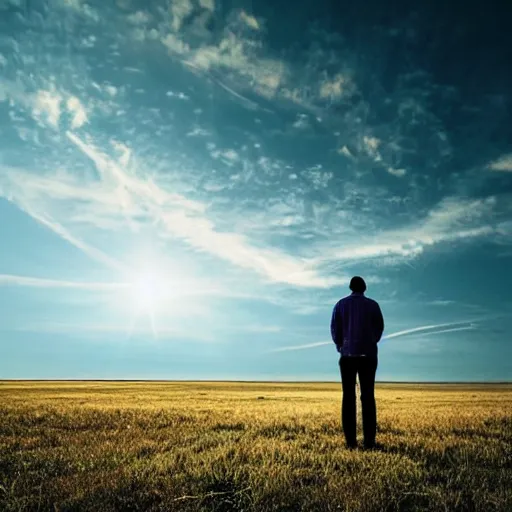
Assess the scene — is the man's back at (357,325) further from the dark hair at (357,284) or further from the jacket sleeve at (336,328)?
the dark hair at (357,284)

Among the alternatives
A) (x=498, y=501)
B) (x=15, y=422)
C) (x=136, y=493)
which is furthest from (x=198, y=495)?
(x=15, y=422)

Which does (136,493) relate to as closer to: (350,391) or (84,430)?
(350,391)

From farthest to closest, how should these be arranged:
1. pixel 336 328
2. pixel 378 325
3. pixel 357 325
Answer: pixel 336 328 < pixel 378 325 < pixel 357 325

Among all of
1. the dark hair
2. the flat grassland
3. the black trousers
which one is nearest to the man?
the black trousers

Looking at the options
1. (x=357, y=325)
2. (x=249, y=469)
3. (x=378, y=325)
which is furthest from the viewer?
(x=378, y=325)

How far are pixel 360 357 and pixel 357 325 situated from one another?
59 cm

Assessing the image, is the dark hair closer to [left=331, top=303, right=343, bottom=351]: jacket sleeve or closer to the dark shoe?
[left=331, top=303, right=343, bottom=351]: jacket sleeve

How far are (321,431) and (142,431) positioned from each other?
4167 millimetres

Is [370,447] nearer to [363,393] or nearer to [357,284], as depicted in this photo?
[363,393]

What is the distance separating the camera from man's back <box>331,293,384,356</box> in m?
8.82

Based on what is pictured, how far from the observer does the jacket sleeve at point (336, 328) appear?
922 cm

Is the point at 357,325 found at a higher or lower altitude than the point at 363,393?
higher

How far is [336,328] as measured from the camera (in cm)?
928

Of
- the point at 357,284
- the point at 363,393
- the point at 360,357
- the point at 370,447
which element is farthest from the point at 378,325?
the point at 370,447
